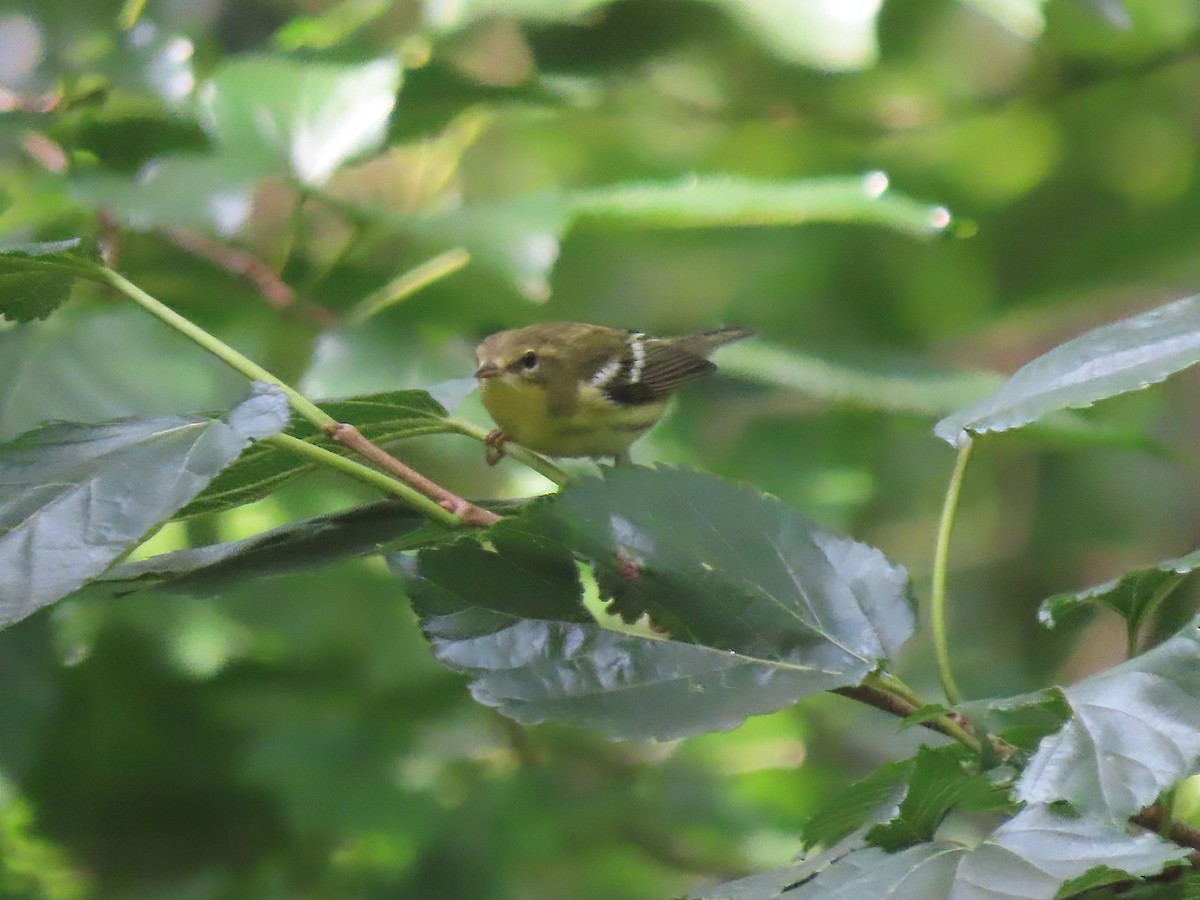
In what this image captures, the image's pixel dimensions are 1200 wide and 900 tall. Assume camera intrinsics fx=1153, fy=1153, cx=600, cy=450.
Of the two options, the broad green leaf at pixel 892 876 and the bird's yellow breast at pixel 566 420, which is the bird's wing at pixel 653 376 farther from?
the broad green leaf at pixel 892 876

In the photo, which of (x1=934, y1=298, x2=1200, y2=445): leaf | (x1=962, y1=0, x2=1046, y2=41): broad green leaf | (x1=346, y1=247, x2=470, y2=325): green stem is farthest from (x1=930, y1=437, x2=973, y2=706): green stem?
(x1=962, y1=0, x2=1046, y2=41): broad green leaf

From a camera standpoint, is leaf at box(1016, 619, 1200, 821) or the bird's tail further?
the bird's tail

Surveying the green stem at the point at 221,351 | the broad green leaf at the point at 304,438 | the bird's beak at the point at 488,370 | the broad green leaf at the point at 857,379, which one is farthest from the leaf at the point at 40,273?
the broad green leaf at the point at 857,379

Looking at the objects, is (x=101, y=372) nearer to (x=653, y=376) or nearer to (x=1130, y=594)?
(x=653, y=376)

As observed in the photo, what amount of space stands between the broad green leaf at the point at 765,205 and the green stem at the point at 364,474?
0.89 meters

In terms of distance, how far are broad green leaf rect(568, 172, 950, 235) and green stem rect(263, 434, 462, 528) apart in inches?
34.9

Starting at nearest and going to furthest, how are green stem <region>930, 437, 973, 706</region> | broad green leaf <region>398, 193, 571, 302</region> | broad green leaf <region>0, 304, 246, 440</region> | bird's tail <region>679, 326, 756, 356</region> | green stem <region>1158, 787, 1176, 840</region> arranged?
green stem <region>1158, 787, 1176, 840</region> → green stem <region>930, 437, 973, 706</region> → broad green leaf <region>0, 304, 246, 440</region> → broad green leaf <region>398, 193, 571, 302</region> → bird's tail <region>679, 326, 756, 356</region>

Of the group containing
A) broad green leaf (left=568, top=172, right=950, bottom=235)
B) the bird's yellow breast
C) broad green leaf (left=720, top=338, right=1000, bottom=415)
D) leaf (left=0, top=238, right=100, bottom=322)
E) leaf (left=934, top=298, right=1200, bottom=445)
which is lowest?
the bird's yellow breast

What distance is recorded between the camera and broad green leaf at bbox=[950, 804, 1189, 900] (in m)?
0.56

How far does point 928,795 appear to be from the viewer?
2.22 feet

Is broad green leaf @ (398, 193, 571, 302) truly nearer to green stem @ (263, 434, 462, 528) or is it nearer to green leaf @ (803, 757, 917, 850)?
green stem @ (263, 434, 462, 528)

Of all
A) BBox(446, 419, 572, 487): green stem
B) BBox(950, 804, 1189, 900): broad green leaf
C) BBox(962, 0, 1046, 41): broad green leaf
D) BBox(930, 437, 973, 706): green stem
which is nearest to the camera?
BBox(950, 804, 1189, 900): broad green leaf

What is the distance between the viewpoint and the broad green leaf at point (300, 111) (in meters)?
1.63

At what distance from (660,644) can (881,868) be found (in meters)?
0.20
